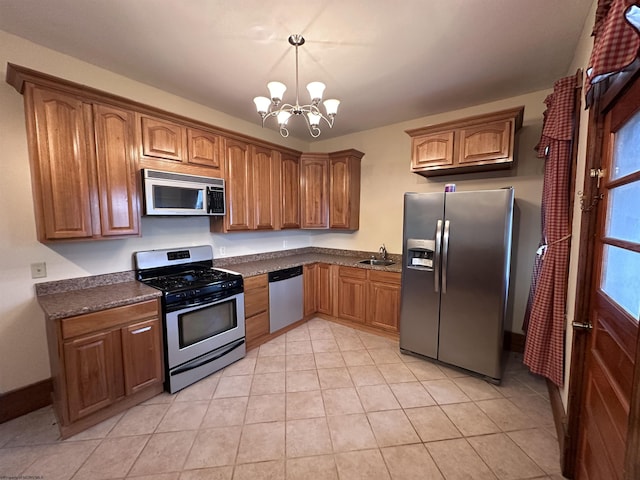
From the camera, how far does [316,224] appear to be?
392cm

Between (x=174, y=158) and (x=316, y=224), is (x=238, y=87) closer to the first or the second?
(x=174, y=158)

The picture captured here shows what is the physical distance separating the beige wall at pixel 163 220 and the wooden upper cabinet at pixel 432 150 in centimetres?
50

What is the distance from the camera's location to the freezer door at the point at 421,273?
2.54 metres

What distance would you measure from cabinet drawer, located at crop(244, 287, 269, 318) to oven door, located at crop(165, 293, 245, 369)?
11cm

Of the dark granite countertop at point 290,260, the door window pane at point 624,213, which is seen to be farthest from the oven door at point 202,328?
the door window pane at point 624,213

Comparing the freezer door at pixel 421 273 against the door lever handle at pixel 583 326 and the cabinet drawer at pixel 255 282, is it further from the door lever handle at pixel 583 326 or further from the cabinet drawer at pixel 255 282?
the cabinet drawer at pixel 255 282

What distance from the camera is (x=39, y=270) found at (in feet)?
6.63

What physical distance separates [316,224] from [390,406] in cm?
250

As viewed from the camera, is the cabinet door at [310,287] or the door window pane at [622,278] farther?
the cabinet door at [310,287]

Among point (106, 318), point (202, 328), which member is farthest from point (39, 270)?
point (202, 328)

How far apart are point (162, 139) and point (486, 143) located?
3.09 m

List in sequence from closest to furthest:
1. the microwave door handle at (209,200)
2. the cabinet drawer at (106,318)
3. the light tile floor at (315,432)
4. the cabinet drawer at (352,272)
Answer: the light tile floor at (315,432)
the cabinet drawer at (106,318)
the microwave door handle at (209,200)
the cabinet drawer at (352,272)

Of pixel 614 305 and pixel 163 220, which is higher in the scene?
pixel 163 220

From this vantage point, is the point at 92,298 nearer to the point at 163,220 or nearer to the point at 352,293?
the point at 163,220
